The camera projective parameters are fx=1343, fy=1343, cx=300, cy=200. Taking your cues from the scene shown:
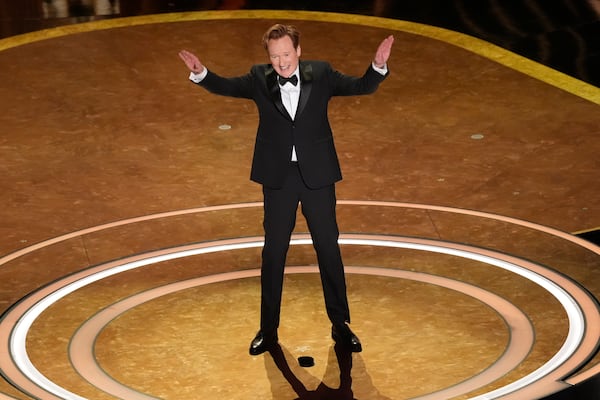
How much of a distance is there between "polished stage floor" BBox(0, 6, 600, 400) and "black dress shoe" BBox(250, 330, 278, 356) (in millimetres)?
64

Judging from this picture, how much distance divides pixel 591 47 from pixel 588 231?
3537 mm

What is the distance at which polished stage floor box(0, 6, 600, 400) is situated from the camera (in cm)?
562

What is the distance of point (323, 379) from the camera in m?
5.49

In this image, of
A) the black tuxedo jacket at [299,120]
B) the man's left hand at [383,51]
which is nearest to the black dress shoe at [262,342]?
the black tuxedo jacket at [299,120]

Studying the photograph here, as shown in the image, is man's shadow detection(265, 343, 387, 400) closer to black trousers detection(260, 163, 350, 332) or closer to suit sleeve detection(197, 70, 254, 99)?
black trousers detection(260, 163, 350, 332)

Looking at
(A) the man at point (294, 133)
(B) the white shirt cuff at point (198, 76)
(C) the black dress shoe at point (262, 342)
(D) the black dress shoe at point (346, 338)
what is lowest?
(C) the black dress shoe at point (262, 342)

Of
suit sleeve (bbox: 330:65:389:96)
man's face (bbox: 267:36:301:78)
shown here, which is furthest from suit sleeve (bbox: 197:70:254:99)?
suit sleeve (bbox: 330:65:389:96)

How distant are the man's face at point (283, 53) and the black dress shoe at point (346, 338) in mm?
1182

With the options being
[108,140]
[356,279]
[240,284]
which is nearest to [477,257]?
[356,279]

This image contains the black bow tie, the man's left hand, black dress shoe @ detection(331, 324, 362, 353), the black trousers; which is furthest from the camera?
black dress shoe @ detection(331, 324, 362, 353)

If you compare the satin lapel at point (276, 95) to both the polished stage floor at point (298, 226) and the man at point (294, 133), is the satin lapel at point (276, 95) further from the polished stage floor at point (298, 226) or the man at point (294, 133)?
the polished stage floor at point (298, 226)

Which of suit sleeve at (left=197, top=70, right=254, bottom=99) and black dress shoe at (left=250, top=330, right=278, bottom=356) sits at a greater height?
suit sleeve at (left=197, top=70, right=254, bottom=99)

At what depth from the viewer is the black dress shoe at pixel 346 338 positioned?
572 cm

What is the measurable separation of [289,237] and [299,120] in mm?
512
